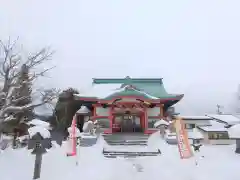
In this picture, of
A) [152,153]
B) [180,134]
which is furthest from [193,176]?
[152,153]

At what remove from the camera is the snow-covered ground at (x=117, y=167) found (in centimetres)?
957

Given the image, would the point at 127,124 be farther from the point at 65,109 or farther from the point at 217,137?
the point at 217,137

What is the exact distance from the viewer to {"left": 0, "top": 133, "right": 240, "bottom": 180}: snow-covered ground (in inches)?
377

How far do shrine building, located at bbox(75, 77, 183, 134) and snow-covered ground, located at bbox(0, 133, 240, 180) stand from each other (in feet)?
17.9

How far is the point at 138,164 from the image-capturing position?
1133cm

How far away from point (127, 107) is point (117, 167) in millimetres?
8523

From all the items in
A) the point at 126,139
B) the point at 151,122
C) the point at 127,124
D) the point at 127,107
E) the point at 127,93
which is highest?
the point at 127,93

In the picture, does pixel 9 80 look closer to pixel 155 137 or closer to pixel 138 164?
pixel 138 164

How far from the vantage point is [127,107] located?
18984 millimetres

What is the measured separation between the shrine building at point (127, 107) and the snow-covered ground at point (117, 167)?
545 centimetres

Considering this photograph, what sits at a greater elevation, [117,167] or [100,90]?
[100,90]

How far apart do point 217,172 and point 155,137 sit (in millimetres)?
6367

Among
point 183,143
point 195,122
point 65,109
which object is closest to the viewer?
point 183,143

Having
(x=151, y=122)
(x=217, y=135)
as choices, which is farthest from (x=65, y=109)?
(x=217, y=135)
